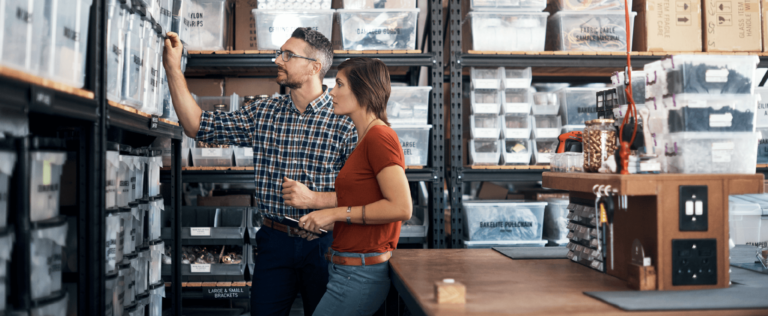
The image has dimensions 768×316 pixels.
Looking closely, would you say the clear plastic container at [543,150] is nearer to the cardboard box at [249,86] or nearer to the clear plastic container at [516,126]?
the clear plastic container at [516,126]

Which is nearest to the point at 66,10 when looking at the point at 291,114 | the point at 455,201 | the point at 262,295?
the point at 291,114

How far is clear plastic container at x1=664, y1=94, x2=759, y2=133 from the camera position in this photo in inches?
53.1

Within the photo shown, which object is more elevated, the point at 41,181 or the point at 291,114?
the point at 291,114

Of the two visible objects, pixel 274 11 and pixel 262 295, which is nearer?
pixel 262 295

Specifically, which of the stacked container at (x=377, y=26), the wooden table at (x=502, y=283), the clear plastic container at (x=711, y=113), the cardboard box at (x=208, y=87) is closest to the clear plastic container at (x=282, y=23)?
the stacked container at (x=377, y=26)

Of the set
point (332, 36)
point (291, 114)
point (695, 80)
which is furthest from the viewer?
point (332, 36)

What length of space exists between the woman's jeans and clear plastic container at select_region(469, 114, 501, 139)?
1484 mm

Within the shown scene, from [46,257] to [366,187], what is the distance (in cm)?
82

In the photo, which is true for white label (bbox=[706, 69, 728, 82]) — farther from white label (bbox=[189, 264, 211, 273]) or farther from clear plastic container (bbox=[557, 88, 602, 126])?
white label (bbox=[189, 264, 211, 273])

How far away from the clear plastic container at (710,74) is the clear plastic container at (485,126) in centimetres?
141

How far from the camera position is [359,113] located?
1.53m

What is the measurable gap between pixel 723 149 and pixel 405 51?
166 cm

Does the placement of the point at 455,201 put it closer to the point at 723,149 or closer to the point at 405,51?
the point at 405,51

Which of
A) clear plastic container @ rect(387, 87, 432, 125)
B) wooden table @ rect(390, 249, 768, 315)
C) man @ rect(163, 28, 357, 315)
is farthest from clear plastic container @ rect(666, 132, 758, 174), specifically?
clear plastic container @ rect(387, 87, 432, 125)
